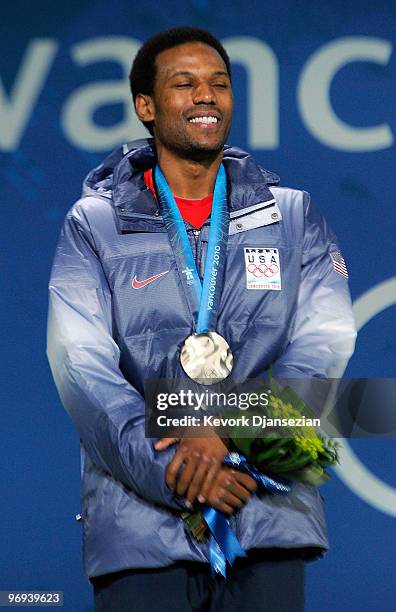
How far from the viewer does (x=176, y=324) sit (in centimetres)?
239

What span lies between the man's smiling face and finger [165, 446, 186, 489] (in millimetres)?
636

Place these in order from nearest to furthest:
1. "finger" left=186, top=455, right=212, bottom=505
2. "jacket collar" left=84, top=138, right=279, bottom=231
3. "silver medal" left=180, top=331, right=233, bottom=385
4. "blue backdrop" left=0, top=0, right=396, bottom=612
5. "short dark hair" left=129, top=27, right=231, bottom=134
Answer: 1. "finger" left=186, top=455, right=212, bottom=505
2. "silver medal" left=180, top=331, right=233, bottom=385
3. "jacket collar" left=84, top=138, right=279, bottom=231
4. "short dark hair" left=129, top=27, right=231, bottom=134
5. "blue backdrop" left=0, top=0, right=396, bottom=612

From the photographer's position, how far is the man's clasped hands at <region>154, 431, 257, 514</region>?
2.16m

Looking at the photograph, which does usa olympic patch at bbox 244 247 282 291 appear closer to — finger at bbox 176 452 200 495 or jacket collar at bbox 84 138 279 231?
jacket collar at bbox 84 138 279 231

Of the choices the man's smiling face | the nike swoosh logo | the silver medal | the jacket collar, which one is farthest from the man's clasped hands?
the man's smiling face

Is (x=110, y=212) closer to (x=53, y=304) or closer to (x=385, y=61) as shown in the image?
(x=53, y=304)

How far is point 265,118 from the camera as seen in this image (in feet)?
11.9

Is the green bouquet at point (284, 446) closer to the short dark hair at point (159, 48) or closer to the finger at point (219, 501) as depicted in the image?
the finger at point (219, 501)

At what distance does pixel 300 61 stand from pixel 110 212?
1.31 metres

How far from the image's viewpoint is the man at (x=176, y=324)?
7.28ft

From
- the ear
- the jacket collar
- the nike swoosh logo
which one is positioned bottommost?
the nike swoosh logo

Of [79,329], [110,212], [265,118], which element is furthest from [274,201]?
[265,118]

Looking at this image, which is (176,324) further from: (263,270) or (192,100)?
(192,100)

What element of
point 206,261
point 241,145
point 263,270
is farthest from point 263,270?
point 241,145
